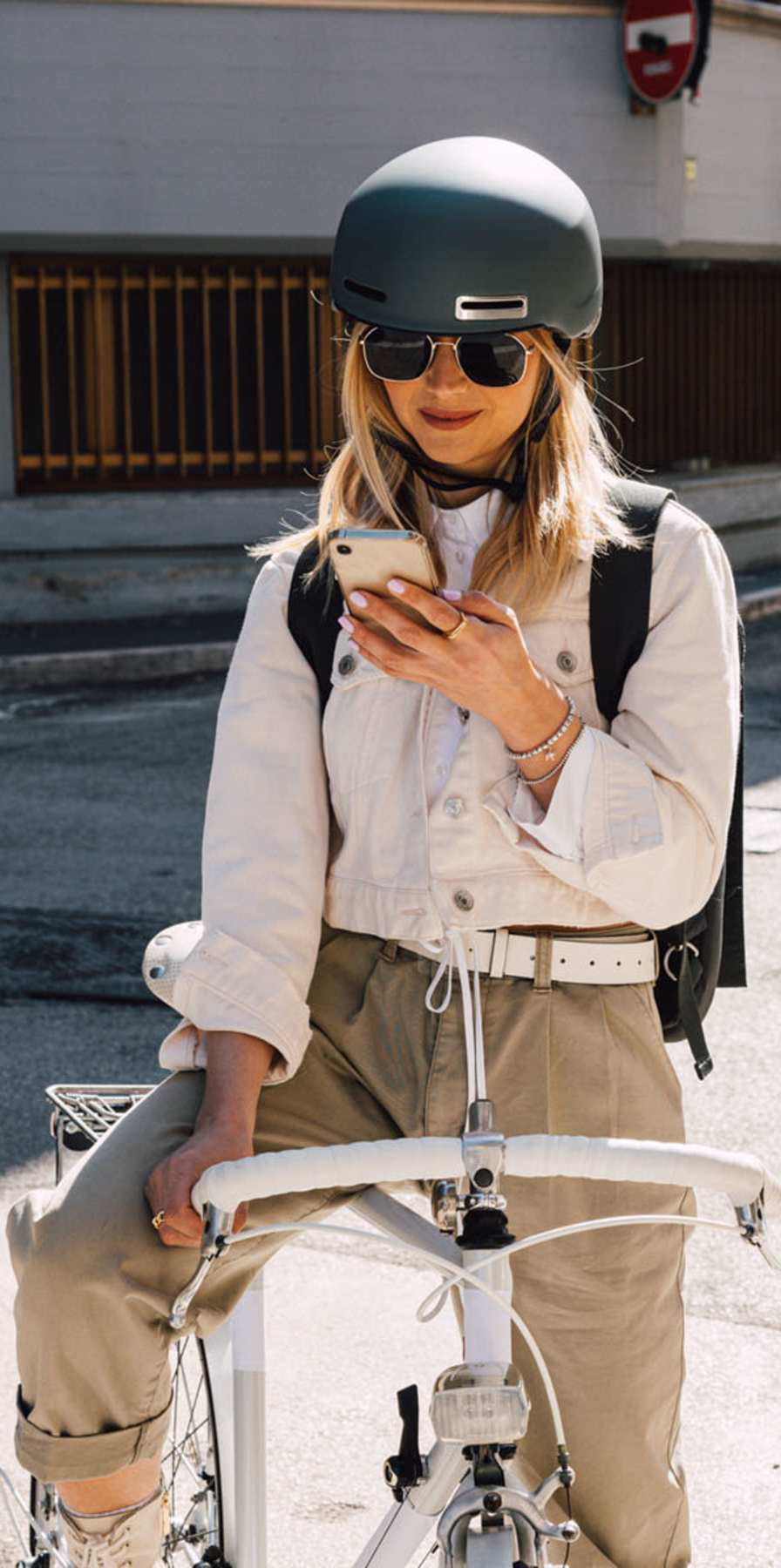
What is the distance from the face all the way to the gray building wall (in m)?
13.0

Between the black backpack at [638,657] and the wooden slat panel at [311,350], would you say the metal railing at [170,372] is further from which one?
the black backpack at [638,657]

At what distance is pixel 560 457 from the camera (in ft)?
7.92

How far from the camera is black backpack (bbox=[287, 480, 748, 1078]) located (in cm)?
233

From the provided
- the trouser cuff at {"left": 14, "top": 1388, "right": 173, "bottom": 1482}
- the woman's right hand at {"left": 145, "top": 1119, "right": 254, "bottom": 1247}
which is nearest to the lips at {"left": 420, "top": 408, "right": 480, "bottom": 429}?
the woman's right hand at {"left": 145, "top": 1119, "right": 254, "bottom": 1247}

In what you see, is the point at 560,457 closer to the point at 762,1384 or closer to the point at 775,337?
the point at 762,1384

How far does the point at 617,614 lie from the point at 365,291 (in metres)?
A: 0.44

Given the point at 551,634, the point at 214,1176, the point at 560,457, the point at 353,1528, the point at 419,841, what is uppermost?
the point at 560,457

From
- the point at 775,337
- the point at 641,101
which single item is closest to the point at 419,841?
the point at 641,101

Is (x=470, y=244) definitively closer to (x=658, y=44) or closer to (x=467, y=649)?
(x=467, y=649)

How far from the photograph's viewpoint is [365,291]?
234 cm

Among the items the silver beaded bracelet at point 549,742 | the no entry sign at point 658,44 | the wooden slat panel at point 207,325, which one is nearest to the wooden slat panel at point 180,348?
the wooden slat panel at point 207,325

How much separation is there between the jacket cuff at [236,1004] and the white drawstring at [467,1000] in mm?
150

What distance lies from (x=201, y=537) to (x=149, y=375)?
1.20m

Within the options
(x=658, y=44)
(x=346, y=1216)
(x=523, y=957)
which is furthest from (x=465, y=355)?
(x=658, y=44)
